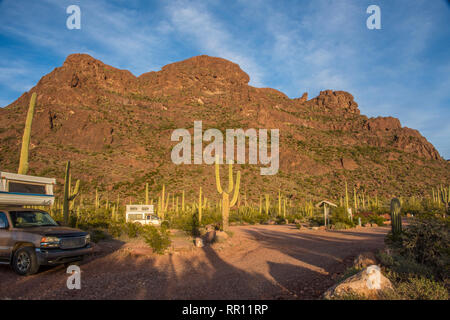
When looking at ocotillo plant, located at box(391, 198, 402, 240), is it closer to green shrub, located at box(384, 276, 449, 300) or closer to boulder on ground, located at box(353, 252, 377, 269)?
boulder on ground, located at box(353, 252, 377, 269)

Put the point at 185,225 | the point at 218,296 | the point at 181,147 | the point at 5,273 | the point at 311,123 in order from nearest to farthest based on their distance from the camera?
the point at 218,296, the point at 5,273, the point at 185,225, the point at 181,147, the point at 311,123

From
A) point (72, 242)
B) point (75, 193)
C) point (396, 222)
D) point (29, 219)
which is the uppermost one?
point (75, 193)

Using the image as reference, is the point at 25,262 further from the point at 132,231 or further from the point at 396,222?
the point at 396,222

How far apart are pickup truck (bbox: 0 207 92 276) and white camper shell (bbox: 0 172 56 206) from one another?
20.5 inches

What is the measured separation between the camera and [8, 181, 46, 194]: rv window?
7.83 meters

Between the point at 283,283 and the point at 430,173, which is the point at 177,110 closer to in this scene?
the point at 430,173

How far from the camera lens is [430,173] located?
200 feet

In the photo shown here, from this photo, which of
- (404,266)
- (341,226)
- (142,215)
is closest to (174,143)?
(142,215)

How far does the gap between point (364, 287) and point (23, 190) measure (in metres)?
9.30

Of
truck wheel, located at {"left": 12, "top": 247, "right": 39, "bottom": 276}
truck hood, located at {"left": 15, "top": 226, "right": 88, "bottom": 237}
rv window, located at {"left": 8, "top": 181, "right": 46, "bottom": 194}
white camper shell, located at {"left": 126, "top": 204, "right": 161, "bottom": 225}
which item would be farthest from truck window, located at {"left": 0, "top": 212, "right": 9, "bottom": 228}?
white camper shell, located at {"left": 126, "top": 204, "right": 161, "bottom": 225}

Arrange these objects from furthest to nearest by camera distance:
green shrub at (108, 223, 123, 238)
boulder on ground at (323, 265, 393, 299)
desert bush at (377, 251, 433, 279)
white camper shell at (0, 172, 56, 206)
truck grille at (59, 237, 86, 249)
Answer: green shrub at (108, 223, 123, 238)
white camper shell at (0, 172, 56, 206)
truck grille at (59, 237, 86, 249)
desert bush at (377, 251, 433, 279)
boulder on ground at (323, 265, 393, 299)

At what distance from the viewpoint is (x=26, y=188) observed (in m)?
8.35

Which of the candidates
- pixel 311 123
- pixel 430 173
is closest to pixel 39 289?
pixel 430 173
